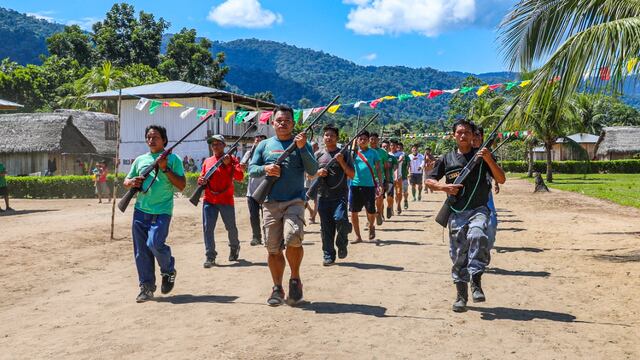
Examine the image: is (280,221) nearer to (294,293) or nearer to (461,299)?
(294,293)

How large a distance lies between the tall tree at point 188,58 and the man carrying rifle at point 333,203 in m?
59.0

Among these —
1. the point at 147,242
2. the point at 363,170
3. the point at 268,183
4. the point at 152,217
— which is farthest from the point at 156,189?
the point at 363,170

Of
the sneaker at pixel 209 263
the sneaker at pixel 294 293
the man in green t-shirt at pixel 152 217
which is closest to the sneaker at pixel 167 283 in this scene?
the man in green t-shirt at pixel 152 217

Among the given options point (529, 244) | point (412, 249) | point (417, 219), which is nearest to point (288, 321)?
point (412, 249)

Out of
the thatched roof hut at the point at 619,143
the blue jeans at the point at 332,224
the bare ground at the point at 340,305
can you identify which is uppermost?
the thatched roof hut at the point at 619,143

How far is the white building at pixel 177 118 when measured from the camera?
122 feet

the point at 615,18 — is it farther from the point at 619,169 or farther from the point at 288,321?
the point at 619,169

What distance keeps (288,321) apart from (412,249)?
4.69m

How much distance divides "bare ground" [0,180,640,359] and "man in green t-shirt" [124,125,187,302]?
0.88 ft

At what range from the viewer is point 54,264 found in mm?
9375

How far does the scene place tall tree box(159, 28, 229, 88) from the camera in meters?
66.1

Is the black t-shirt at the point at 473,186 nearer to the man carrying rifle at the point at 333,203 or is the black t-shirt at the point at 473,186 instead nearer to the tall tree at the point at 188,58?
the man carrying rifle at the point at 333,203

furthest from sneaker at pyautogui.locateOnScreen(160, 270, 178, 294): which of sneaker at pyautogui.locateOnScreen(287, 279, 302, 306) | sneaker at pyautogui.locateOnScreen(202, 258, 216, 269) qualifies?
sneaker at pyautogui.locateOnScreen(202, 258, 216, 269)

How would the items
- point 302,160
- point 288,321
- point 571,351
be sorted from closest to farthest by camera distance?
1. point 571,351
2. point 288,321
3. point 302,160
